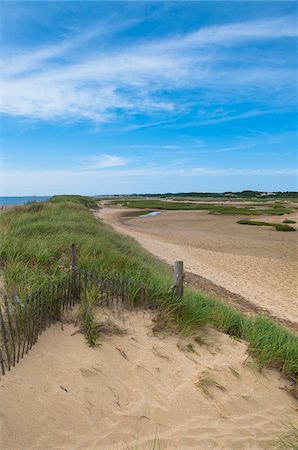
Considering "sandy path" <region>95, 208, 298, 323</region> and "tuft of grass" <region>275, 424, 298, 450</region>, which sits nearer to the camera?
"tuft of grass" <region>275, 424, 298, 450</region>

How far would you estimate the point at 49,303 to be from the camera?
542 cm

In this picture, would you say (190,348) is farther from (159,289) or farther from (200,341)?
(159,289)

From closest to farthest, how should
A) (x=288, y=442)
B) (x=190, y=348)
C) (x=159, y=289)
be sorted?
(x=288, y=442) < (x=190, y=348) < (x=159, y=289)

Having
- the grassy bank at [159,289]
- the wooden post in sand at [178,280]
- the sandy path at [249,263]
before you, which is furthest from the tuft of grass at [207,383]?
the sandy path at [249,263]

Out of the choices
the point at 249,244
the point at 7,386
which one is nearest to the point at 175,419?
the point at 7,386

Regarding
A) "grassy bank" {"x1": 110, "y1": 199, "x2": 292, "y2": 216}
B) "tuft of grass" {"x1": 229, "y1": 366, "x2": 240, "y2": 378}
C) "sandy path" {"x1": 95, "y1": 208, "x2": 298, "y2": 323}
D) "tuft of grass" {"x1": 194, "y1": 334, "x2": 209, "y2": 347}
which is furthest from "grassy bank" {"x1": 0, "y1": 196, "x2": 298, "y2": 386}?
"grassy bank" {"x1": 110, "y1": 199, "x2": 292, "y2": 216}

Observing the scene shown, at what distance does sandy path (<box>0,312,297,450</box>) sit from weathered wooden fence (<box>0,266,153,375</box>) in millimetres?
227

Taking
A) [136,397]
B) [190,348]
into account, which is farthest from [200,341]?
[136,397]

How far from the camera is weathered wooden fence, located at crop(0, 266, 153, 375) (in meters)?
4.48

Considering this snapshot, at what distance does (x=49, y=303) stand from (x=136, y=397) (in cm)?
210

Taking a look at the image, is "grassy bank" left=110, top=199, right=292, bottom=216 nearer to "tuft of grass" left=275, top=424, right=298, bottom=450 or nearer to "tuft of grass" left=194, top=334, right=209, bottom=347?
"tuft of grass" left=194, top=334, right=209, bottom=347

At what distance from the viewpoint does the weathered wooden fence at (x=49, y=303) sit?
448 cm

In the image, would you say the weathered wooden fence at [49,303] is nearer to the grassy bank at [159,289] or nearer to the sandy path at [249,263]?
the grassy bank at [159,289]

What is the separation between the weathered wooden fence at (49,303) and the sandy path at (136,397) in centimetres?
23
